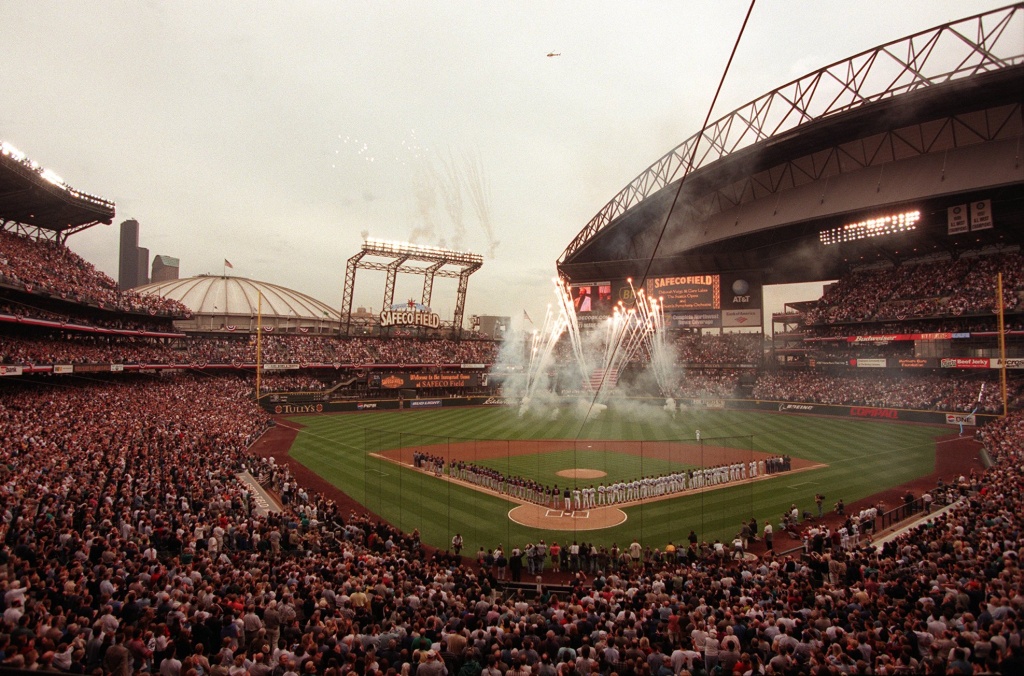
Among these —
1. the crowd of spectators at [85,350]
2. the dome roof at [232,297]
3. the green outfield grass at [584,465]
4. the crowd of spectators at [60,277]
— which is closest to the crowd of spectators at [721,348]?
the green outfield grass at [584,465]

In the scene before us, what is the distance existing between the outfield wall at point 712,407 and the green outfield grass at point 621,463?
221 cm

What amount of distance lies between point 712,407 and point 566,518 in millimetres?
36747

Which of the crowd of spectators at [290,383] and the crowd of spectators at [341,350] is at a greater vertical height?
the crowd of spectators at [341,350]

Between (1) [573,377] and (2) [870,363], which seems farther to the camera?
(1) [573,377]

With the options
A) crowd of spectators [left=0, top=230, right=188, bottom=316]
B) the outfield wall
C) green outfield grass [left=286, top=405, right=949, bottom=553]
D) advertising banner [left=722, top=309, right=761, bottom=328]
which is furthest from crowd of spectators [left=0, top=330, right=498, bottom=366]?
advertising banner [left=722, top=309, right=761, bottom=328]

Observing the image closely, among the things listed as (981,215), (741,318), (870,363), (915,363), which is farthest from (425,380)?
(981,215)

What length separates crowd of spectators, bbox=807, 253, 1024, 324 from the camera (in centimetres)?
4394

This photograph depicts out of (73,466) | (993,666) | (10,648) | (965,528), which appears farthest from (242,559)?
(965,528)

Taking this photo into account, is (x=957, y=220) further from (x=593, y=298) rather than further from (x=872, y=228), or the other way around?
(x=593, y=298)

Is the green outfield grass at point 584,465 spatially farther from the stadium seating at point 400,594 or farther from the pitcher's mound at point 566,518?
the stadium seating at point 400,594

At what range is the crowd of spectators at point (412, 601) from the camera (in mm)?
7262

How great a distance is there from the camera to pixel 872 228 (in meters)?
47.8

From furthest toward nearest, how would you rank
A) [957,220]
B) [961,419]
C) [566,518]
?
[957,220]
[961,419]
[566,518]

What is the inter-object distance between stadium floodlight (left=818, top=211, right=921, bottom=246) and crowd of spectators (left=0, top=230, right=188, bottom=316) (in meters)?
59.7
